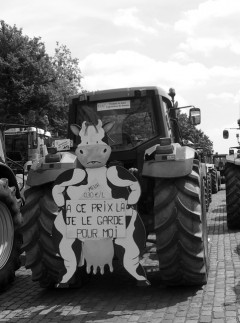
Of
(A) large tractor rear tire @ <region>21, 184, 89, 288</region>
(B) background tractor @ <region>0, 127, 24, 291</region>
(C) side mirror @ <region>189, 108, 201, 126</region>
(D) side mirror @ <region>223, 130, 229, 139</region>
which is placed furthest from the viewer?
(D) side mirror @ <region>223, 130, 229, 139</region>

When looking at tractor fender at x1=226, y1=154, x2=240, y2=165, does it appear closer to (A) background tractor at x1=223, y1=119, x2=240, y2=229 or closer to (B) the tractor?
(A) background tractor at x1=223, y1=119, x2=240, y2=229

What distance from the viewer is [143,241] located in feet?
15.8

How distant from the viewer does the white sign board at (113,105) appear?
20.5ft

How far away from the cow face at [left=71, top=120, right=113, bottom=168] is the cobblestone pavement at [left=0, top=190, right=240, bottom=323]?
1.37 metres

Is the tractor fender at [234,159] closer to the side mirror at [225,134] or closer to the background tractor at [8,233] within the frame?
the background tractor at [8,233]

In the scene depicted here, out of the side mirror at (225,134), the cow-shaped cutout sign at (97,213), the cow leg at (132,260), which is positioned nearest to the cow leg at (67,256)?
the cow-shaped cutout sign at (97,213)

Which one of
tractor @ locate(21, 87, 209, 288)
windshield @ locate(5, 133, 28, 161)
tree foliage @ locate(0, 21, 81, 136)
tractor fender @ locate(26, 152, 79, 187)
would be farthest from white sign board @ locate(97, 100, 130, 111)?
tree foliage @ locate(0, 21, 81, 136)

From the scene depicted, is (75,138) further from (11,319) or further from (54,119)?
(54,119)

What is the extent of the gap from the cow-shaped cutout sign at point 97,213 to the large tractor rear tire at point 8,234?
39.6 inches

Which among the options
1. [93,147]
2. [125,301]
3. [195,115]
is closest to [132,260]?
[125,301]

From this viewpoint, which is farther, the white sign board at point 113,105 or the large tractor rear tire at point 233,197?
the large tractor rear tire at point 233,197

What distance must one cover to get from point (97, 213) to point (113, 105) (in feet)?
6.16

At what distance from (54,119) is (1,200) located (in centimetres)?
2727

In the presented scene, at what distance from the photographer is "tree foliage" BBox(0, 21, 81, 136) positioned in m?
29.9
